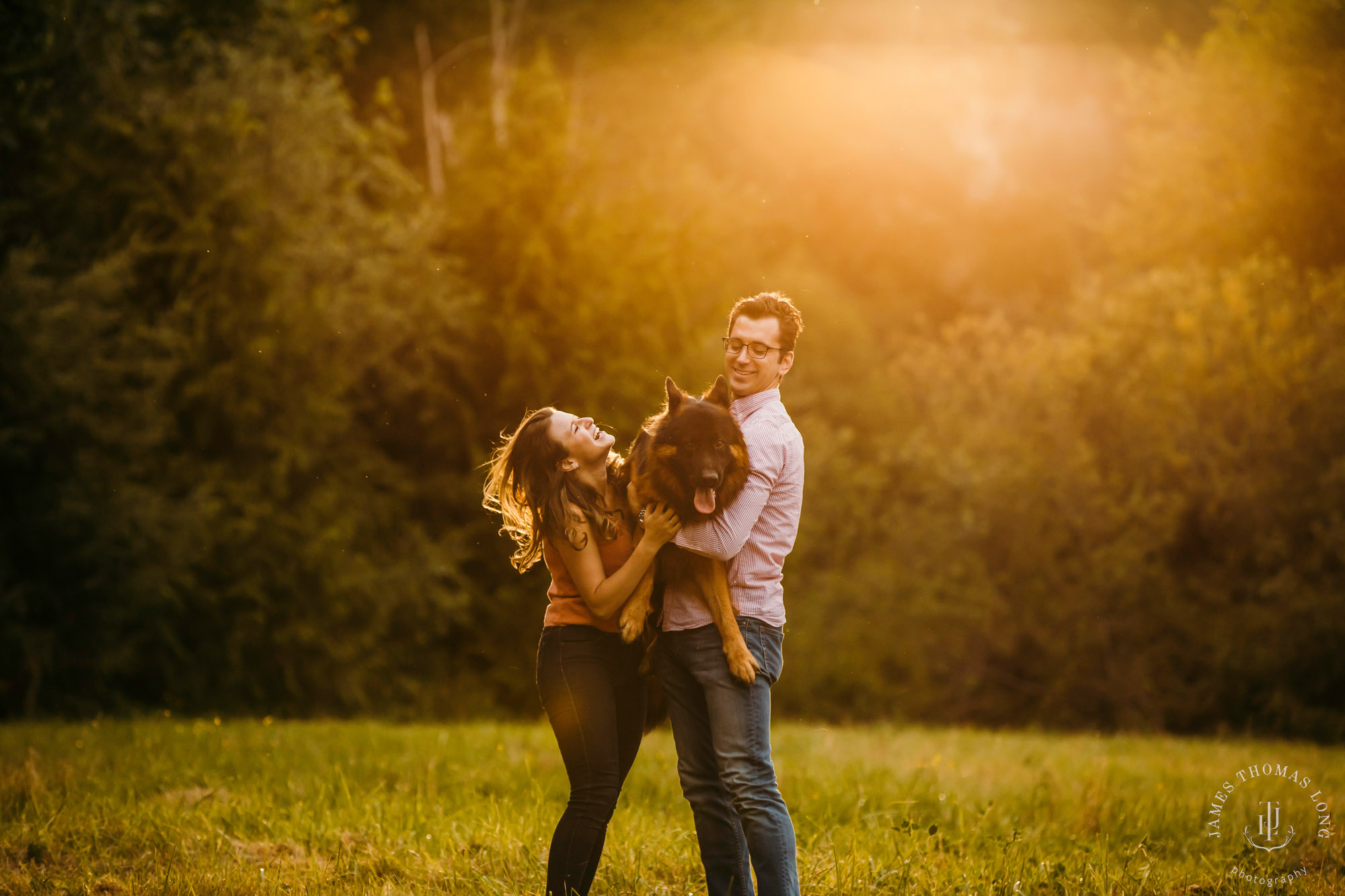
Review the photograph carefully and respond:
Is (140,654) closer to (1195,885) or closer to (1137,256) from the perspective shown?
(1195,885)

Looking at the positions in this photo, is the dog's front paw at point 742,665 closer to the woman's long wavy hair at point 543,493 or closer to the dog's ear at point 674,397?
the woman's long wavy hair at point 543,493

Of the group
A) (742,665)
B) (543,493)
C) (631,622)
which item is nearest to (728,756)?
(742,665)

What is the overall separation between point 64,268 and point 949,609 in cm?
1362

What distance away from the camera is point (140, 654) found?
1353 cm

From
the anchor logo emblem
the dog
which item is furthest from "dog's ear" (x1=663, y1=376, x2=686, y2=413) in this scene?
the anchor logo emblem

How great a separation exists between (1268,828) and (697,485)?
4.21 meters

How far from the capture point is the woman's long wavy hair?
12.5ft

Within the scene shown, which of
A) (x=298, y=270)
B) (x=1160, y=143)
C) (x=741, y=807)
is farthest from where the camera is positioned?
(x=1160, y=143)

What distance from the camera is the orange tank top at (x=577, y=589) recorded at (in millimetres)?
3846

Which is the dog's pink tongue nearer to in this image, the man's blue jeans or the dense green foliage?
the man's blue jeans

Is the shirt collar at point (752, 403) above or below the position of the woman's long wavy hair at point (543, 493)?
above

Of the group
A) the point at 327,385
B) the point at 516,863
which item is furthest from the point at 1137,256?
the point at 516,863

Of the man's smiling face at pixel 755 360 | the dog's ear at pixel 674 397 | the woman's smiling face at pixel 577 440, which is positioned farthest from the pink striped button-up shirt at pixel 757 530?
the woman's smiling face at pixel 577 440

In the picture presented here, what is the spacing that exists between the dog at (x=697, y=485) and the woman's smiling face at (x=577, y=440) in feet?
0.70
